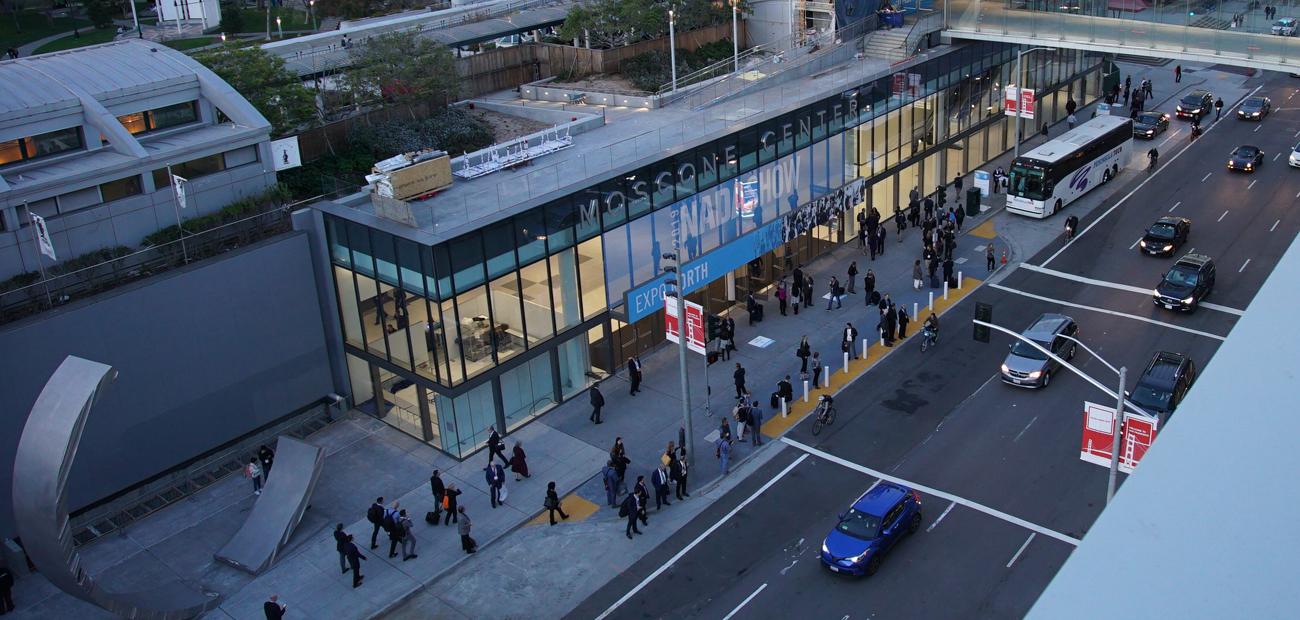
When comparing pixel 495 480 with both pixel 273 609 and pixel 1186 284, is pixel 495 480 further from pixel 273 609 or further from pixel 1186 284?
pixel 1186 284

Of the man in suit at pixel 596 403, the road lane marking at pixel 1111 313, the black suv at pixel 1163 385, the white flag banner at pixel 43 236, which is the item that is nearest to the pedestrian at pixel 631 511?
the man in suit at pixel 596 403

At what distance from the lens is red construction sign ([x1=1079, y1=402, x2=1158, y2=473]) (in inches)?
899

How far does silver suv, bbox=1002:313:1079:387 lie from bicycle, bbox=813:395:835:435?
5.66 meters

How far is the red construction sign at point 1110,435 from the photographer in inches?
899

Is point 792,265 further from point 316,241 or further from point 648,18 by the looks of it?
point 316,241

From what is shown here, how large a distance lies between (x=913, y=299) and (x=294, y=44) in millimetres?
27661

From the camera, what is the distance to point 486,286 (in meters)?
31.1

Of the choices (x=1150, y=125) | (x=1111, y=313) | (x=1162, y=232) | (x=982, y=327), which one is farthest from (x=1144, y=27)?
(x=982, y=327)

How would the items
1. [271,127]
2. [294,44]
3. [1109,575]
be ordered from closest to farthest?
[1109,575], [271,127], [294,44]

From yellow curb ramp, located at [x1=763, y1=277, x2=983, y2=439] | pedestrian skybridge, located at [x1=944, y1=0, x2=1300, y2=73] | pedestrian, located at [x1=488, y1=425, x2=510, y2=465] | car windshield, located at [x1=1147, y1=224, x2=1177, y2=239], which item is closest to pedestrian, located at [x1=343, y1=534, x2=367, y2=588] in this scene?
pedestrian, located at [x1=488, y1=425, x2=510, y2=465]

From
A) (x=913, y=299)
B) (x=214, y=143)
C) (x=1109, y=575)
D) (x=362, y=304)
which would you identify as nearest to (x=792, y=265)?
(x=913, y=299)

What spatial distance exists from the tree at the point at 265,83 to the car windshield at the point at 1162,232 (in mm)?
30796

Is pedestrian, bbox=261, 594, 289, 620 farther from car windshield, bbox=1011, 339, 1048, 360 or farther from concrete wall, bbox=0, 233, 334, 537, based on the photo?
car windshield, bbox=1011, 339, 1048, 360

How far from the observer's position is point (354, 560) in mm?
26094
